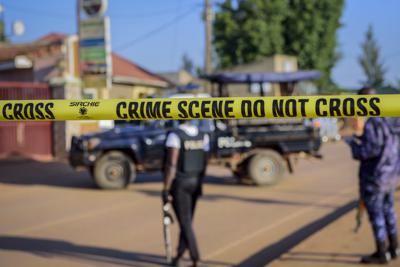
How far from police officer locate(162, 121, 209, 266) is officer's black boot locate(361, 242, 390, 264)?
5.66 feet

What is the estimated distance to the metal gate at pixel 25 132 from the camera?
701 inches

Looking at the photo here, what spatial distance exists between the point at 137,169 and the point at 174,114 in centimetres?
949

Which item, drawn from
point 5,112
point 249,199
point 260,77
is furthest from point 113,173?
point 5,112

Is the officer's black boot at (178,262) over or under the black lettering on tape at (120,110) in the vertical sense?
under

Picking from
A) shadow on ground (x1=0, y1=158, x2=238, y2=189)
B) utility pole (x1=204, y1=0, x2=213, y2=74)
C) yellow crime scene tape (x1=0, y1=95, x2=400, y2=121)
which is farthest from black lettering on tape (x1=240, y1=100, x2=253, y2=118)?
utility pole (x1=204, y1=0, x2=213, y2=74)

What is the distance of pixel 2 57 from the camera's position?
75.9ft

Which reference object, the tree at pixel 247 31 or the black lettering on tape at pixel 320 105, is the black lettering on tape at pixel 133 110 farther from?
the tree at pixel 247 31

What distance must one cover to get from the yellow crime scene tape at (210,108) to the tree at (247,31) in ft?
92.9

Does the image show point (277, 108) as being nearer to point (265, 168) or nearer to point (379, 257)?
point (379, 257)

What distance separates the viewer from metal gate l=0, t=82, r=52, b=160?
17.8 m

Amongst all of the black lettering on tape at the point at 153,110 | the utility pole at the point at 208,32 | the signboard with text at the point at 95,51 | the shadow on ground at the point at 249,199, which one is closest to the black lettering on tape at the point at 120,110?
the black lettering on tape at the point at 153,110

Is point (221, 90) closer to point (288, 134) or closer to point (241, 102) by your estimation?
point (288, 134)

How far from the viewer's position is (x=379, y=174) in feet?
17.4

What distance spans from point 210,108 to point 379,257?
10.7 feet
